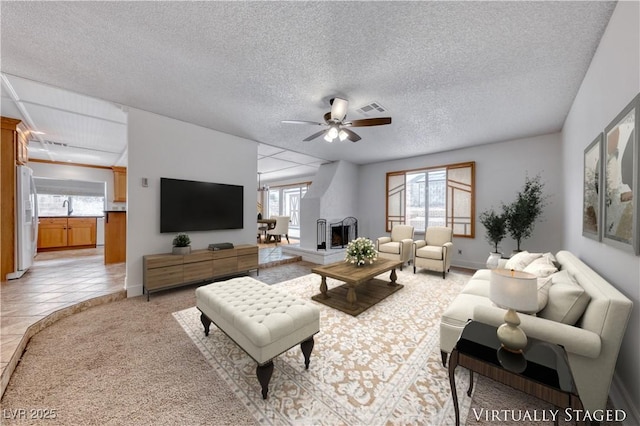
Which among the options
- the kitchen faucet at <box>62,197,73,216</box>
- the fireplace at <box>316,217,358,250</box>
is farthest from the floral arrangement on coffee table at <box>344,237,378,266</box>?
the kitchen faucet at <box>62,197,73,216</box>

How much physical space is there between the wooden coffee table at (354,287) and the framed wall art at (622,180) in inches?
83.2

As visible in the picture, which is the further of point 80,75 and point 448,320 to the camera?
point 80,75

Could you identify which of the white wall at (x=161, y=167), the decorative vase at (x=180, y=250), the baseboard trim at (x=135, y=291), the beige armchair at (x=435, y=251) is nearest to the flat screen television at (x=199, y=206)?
the white wall at (x=161, y=167)

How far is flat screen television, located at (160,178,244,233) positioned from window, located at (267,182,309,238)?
5303 millimetres

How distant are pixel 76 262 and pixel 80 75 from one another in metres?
4.14

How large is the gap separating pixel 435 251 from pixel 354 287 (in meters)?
2.17

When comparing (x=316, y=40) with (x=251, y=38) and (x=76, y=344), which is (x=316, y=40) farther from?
(x=76, y=344)

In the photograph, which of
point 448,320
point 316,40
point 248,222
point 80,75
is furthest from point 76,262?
point 448,320

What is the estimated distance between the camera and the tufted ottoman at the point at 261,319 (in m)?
1.54

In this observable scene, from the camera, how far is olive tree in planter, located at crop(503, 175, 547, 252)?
399cm

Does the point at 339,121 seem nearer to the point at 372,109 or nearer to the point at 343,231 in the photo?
the point at 372,109

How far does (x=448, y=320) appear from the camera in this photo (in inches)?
73.2

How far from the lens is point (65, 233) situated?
6.02 metres

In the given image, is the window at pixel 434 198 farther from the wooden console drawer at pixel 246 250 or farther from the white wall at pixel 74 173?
the white wall at pixel 74 173
